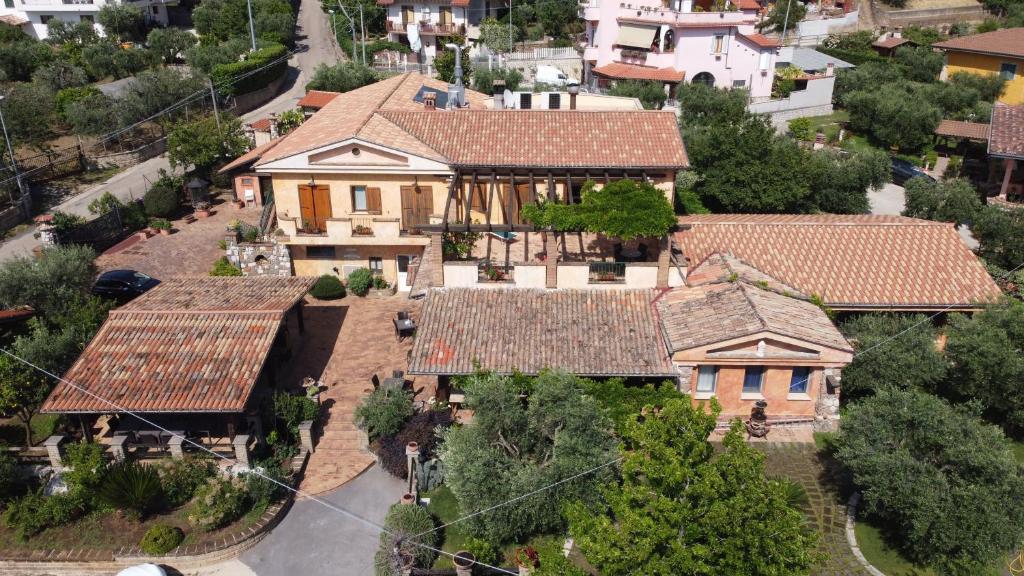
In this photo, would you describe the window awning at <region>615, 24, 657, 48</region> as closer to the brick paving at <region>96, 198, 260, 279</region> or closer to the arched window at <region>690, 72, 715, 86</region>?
the arched window at <region>690, 72, 715, 86</region>

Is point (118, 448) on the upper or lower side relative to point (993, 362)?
lower

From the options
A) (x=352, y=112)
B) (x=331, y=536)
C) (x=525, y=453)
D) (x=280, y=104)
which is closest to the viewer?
(x=525, y=453)

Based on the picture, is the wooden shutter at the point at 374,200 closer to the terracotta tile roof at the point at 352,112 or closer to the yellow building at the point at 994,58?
the terracotta tile roof at the point at 352,112

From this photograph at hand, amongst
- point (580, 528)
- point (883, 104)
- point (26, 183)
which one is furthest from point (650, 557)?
point (883, 104)

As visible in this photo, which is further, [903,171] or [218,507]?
[903,171]

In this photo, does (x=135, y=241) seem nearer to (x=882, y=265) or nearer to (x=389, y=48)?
(x=882, y=265)

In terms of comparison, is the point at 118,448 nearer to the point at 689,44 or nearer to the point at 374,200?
the point at 374,200

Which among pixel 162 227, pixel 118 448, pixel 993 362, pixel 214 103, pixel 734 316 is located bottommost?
pixel 118 448

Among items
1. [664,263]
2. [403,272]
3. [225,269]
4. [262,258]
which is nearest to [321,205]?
[262,258]
